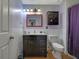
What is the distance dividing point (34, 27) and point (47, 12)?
91 centimetres

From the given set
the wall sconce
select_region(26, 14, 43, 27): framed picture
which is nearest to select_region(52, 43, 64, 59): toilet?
select_region(26, 14, 43, 27): framed picture

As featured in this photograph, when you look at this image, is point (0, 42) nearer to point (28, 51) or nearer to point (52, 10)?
point (28, 51)

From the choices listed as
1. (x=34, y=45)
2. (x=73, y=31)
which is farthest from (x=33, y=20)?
(x=73, y=31)

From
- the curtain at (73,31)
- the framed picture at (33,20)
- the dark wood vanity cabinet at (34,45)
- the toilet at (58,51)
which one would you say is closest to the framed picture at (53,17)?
the framed picture at (33,20)

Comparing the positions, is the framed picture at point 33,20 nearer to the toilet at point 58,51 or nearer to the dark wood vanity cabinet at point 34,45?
the dark wood vanity cabinet at point 34,45

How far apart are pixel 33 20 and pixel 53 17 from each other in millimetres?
920

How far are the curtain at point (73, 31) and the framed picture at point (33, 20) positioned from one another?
152 cm

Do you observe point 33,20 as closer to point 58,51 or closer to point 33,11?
point 33,11

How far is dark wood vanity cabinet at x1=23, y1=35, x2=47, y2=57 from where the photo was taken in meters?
Result: 5.47

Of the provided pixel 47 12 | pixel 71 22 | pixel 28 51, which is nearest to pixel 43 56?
pixel 28 51

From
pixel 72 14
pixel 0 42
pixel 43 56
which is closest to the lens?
pixel 0 42

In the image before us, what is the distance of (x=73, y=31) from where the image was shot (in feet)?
16.5

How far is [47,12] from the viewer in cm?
647

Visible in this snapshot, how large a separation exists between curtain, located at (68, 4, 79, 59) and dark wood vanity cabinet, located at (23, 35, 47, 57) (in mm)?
1022
